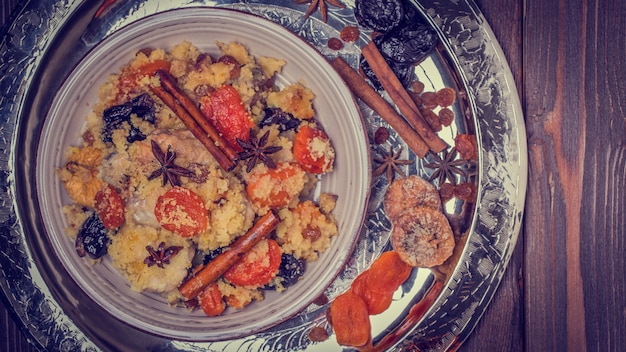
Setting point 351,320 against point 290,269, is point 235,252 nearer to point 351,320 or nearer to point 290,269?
point 290,269

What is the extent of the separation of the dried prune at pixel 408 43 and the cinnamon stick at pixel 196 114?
646 millimetres

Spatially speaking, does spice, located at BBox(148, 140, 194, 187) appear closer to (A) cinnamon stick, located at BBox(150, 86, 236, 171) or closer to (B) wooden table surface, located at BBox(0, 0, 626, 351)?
(A) cinnamon stick, located at BBox(150, 86, 236, 171)

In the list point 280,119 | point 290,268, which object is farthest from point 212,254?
point 280,119

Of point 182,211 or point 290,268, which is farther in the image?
point 290,268

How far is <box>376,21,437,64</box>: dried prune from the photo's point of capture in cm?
163

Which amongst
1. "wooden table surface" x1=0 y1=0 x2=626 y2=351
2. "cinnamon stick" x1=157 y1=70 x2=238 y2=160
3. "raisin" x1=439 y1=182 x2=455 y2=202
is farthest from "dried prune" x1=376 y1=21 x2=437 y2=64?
"cinnamon stick" x1=157 y1=70 x2=238 y2=160

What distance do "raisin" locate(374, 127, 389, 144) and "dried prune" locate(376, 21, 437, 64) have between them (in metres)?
0.24

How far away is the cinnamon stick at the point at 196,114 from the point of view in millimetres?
1513

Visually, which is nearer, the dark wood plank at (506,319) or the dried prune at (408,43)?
the dried prune at (408,43)

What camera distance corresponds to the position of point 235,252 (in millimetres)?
1519

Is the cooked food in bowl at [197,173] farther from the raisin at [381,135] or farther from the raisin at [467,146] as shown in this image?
the raisin at [467,146]

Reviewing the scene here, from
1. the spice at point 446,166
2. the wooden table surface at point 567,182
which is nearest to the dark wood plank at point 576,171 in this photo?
the wooden table surface at point 567,182

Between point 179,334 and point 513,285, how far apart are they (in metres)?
1.22

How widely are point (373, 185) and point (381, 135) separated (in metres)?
0.18
